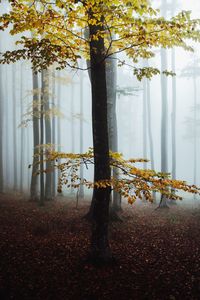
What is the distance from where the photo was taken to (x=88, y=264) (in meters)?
5.94

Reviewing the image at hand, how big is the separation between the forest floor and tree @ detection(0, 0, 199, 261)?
72 cm

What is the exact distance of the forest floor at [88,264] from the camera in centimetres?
510

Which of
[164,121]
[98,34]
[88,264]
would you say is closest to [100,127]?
[98,34]

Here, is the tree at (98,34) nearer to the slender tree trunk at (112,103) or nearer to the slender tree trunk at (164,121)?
the slender tree trunk at (112,103)

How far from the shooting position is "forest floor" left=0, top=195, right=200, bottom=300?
16.7ft

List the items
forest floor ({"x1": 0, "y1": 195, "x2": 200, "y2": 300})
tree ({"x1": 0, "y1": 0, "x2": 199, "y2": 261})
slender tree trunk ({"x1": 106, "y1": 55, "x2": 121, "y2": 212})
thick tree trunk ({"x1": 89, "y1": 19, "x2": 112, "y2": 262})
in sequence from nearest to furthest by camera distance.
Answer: tree ({"x1": 0, "y1": 0, "x2": 199, "y2": 261}) < forest floor ({"x1": 0, "y1": 195, "x2": 200, "y2": 300}) < thick tree trunk ({"x1": 89, "y1": 19, "x2": 112, "y2": 262}) < slender tree trunk ({"x1": 106, "y1": 55, "x2": 121, "y2": 212})

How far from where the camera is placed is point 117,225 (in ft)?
30.4

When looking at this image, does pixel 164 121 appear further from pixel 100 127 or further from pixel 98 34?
pixel 98 34

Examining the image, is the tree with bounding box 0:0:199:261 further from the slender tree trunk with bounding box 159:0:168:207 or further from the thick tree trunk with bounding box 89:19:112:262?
the slender tree trunk with bounding box 159:0:168:207

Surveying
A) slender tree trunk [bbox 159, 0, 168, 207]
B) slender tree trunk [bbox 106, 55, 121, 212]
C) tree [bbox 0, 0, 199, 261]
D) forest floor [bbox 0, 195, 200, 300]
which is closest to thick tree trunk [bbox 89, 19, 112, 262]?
tree [bbox 0, 0, 199, 261]

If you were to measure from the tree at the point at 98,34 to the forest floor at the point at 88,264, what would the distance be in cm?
72

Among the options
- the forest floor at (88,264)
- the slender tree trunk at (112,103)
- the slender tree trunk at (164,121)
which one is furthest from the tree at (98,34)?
the slender tree trunk at (164,121)

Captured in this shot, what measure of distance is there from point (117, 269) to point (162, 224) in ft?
16.2

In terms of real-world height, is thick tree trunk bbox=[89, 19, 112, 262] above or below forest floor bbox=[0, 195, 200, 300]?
above
